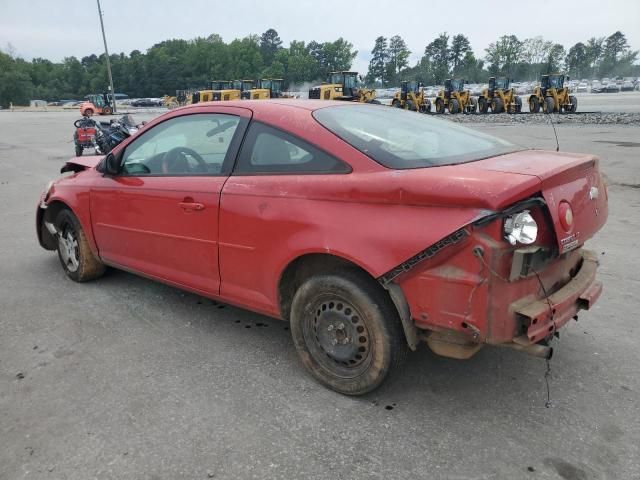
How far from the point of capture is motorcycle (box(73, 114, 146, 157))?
1240 cm

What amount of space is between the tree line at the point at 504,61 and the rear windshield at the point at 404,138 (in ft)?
350

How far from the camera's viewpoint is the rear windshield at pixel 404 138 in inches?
108

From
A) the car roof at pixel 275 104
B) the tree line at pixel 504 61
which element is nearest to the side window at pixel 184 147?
the car roof at pixel 275 104

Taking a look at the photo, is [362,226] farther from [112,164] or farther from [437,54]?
[437,54]

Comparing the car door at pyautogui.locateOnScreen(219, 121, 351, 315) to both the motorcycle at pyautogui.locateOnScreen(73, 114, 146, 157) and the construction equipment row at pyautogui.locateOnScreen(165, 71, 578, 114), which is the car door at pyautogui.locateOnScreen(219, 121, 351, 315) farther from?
the construction equipment row at pyautogui.locateOnScreen(165, 71, 578, 114)

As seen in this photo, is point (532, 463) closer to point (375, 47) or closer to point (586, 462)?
point (586, 462)

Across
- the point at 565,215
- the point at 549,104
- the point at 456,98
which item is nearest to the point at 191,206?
the point at 565,215

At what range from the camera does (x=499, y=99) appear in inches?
1169

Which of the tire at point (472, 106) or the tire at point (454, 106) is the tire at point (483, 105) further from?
the tire at point (454, 106)

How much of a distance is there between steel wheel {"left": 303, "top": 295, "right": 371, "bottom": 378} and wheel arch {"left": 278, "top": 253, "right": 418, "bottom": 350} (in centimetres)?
18

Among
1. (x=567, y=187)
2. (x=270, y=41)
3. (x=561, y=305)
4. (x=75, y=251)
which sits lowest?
(x=75, y=251)

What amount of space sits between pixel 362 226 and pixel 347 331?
0.61 m

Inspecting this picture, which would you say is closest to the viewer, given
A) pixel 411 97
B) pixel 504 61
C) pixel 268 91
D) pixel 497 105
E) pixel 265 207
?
pixel 265 207

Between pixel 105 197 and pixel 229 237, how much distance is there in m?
1.47
